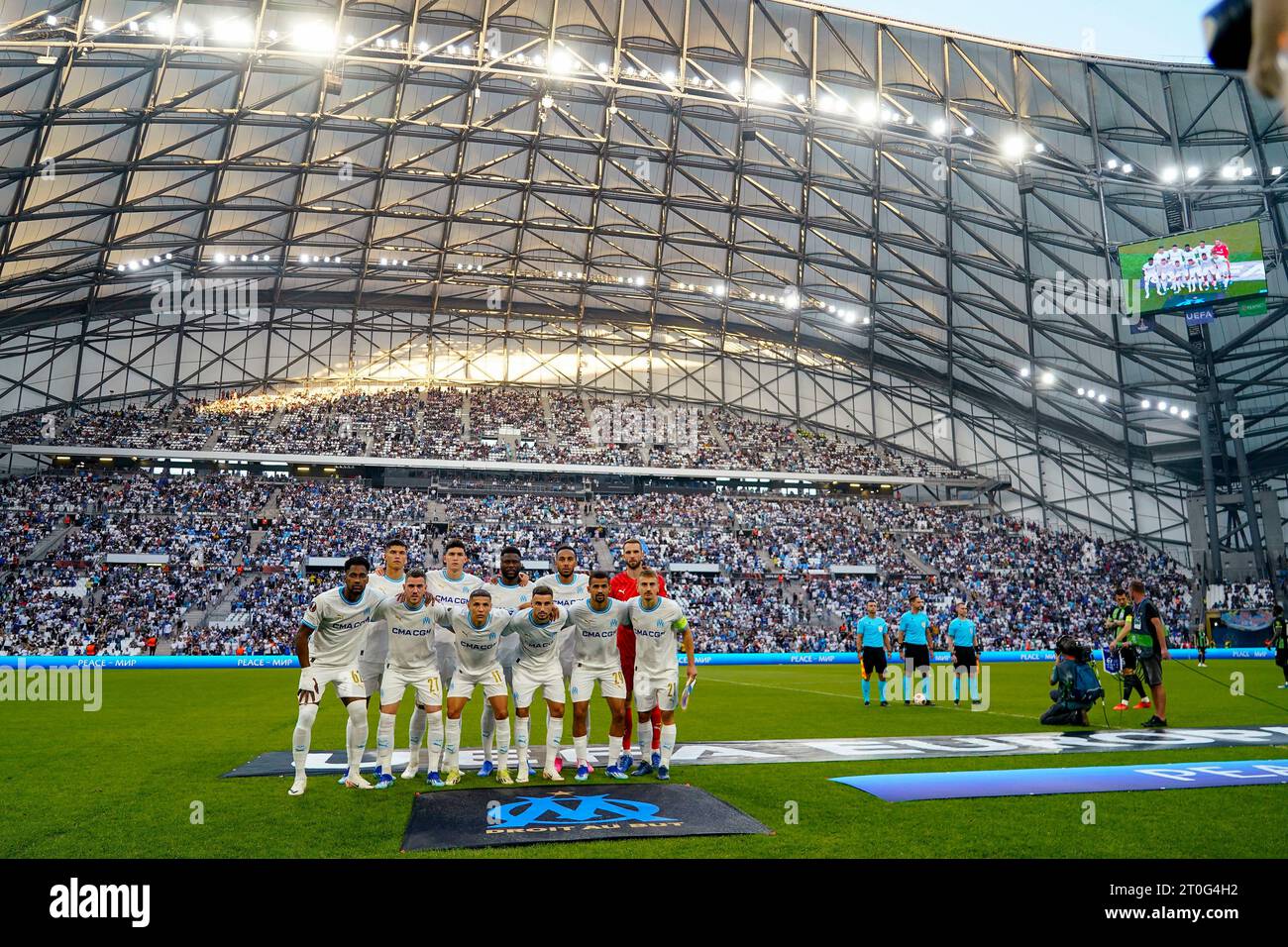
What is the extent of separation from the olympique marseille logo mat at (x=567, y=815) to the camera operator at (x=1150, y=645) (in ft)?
23.3

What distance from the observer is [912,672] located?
14.6 meters

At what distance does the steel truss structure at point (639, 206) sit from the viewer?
97.6 feet

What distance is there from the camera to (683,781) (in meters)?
7.61

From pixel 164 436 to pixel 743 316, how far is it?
32594 millimetres

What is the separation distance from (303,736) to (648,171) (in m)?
34.6

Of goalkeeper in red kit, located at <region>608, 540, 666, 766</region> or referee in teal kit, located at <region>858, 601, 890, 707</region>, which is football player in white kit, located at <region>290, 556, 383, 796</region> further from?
referee in teal kit, located at <region>858, 601, 890, 707</region>

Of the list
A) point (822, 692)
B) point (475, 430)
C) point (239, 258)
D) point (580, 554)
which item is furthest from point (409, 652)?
point (475, 430)

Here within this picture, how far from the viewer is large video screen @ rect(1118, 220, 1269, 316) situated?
29.7 meters

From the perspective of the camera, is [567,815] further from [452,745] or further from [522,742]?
[452,745]

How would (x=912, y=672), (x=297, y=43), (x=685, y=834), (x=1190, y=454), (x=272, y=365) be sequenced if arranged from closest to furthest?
1. (x=685, y=834)
2. (x=912, y=672)
3. (x=297, y=43)
4. (x=1190, y=454)
5. (x=272, y=365)

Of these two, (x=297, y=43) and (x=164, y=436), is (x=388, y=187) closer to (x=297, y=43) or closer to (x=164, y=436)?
(x=297, y=43)

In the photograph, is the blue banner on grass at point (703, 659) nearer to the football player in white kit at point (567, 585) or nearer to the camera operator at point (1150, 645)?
the camera operator at point (1150, 645)

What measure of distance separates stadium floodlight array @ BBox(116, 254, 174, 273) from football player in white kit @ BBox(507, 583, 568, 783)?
38.1m

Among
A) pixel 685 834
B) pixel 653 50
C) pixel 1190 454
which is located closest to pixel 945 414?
pixel 1190 454
